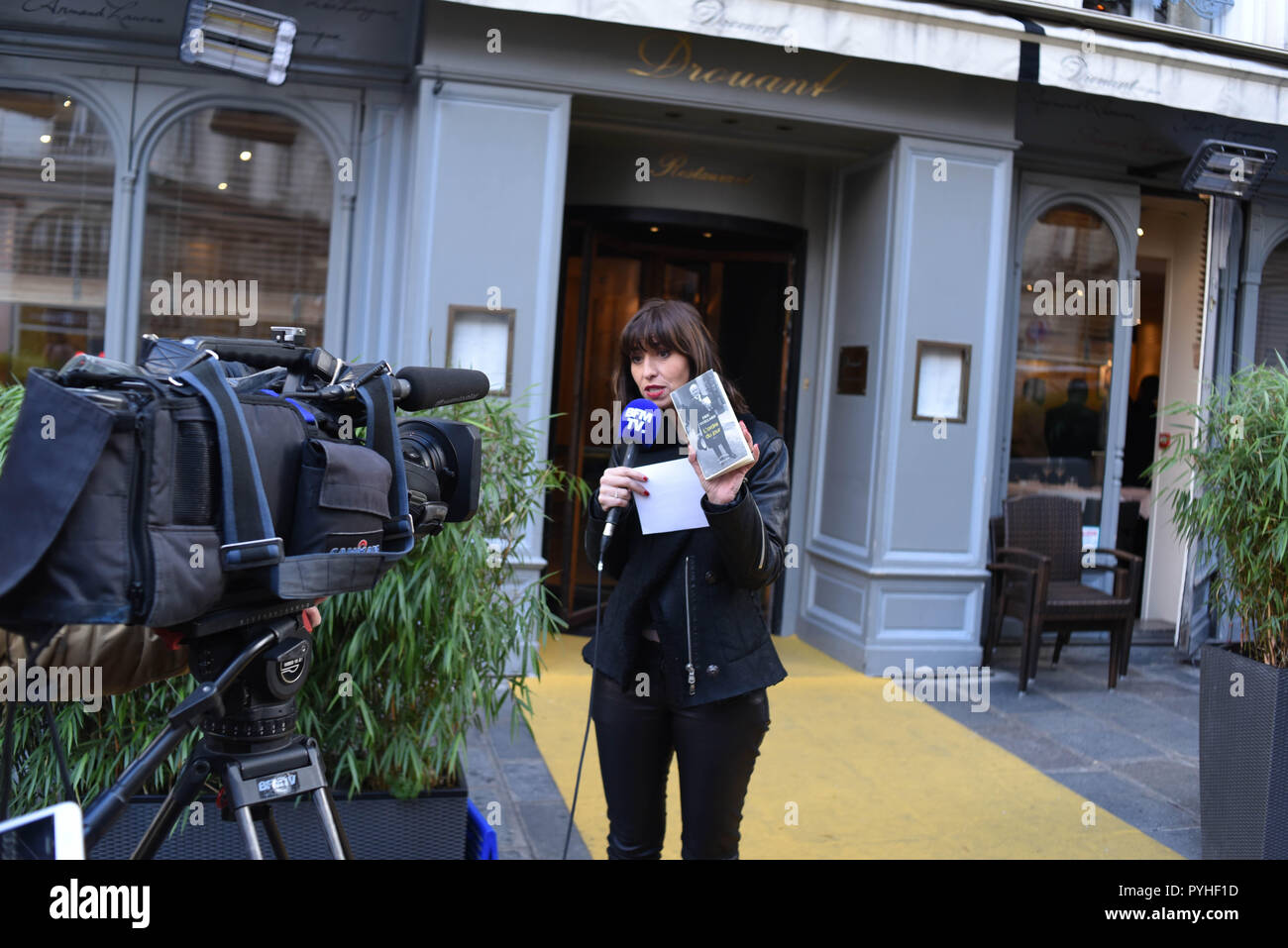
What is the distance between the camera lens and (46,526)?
1292 mm

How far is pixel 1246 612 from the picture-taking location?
3943mm

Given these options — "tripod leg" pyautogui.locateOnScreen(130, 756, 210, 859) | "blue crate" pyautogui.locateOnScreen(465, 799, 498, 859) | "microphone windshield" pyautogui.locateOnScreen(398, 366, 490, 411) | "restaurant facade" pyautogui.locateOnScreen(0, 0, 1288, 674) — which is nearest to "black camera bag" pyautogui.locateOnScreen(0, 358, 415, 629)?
"microphone windshield" pyautogui.locateOnScreen(398, 366, 490, 411)

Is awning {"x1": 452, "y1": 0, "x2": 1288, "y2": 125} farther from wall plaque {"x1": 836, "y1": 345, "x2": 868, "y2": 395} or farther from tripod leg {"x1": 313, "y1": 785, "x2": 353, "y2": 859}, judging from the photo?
tripod leg {"x1": 313, "y1": 785, "x2": 353, "y2": 859}

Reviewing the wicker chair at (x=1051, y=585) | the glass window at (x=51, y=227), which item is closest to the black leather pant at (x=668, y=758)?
the wicker chair at (x=1051, y=585)

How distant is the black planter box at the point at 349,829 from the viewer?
302 centimetres

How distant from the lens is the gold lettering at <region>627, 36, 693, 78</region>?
239 inches

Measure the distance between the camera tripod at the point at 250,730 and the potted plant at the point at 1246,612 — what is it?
3.21 m

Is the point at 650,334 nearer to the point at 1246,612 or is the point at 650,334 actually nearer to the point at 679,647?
the point at 679,647

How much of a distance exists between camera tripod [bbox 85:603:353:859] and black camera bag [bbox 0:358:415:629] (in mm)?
89

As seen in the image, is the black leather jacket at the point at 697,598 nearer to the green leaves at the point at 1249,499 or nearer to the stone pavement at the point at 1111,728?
the green leaves at the point at 1249,499

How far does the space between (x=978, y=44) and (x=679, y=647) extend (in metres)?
4.79
